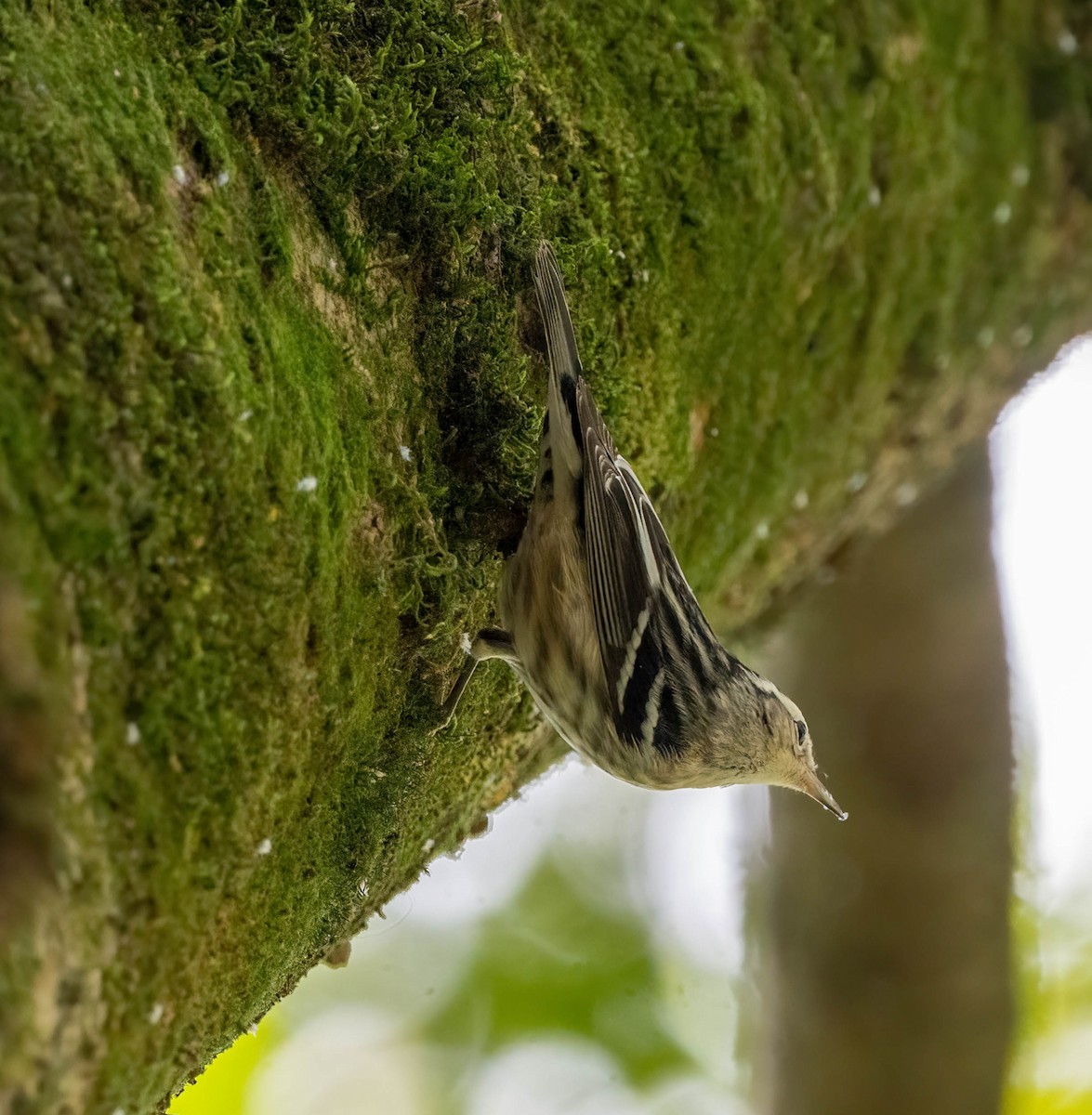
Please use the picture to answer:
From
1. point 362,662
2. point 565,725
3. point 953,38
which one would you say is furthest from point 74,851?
point 953,38

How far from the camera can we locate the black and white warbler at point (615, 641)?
2602mm

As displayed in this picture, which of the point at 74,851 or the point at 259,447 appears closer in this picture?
the point at 74,851

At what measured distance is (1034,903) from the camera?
15.8ft

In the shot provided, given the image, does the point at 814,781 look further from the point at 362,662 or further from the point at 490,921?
the point at 490,921

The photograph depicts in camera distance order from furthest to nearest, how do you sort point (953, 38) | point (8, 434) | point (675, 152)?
point (953, 38) → point (675, 152) → point (8, 434)

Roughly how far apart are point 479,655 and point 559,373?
2.13 ft

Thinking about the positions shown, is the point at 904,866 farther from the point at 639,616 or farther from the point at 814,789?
the point at 639,616

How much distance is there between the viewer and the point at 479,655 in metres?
2.56

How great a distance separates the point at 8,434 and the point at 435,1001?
4741mm

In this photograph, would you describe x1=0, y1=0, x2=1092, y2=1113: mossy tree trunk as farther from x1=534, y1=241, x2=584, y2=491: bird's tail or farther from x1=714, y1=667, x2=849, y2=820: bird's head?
x1=714, y1=667, x2=849, y2=820: bird's head

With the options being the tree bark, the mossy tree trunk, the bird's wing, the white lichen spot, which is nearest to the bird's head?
the bird's wing

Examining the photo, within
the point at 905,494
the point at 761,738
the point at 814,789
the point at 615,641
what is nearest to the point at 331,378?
the point at 615,641

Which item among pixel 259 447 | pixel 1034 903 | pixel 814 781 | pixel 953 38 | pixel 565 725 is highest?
pixel 953 38

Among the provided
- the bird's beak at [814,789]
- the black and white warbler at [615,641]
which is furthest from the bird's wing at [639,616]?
the bird's beak at [814,789]
